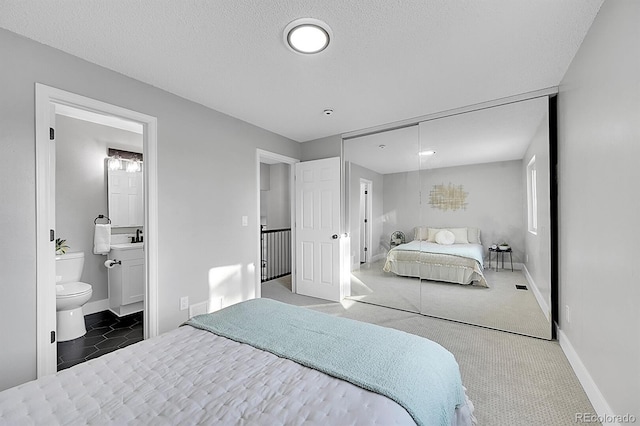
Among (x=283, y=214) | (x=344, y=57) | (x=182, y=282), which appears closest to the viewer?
(x=344, y=57)

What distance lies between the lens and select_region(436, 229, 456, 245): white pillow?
11.0 feet

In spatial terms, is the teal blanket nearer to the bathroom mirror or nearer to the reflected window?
the reflected window

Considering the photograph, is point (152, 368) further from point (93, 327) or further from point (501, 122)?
point (501, 122)

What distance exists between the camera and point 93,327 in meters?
3.13

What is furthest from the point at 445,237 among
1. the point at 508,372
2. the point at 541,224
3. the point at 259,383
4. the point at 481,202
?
the point at 259,383

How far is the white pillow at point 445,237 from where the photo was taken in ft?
11.0

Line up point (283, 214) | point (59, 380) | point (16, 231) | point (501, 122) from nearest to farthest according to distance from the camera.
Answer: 1. point (59, 380)
2. point (16, 231)
3. point (501, 122)
4. point (283, 214)

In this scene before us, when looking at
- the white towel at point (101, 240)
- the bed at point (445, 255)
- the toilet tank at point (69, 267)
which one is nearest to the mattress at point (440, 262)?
the bed at point (445, 255)

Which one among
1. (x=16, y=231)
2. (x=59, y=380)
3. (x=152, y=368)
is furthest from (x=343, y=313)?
(x=16, y=231)

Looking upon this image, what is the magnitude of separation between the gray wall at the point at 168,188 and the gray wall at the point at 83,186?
1747mm

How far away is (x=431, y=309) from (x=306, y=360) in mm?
2622

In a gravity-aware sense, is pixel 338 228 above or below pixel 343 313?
above

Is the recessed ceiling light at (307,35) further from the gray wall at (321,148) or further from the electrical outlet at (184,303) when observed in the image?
the electrical outlet at (184,303)

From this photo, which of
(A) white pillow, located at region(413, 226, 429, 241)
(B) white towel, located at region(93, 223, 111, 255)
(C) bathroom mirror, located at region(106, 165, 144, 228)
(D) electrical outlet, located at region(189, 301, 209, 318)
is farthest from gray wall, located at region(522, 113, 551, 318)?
(B) white towel, located at region(93, 223, 111, 255)
